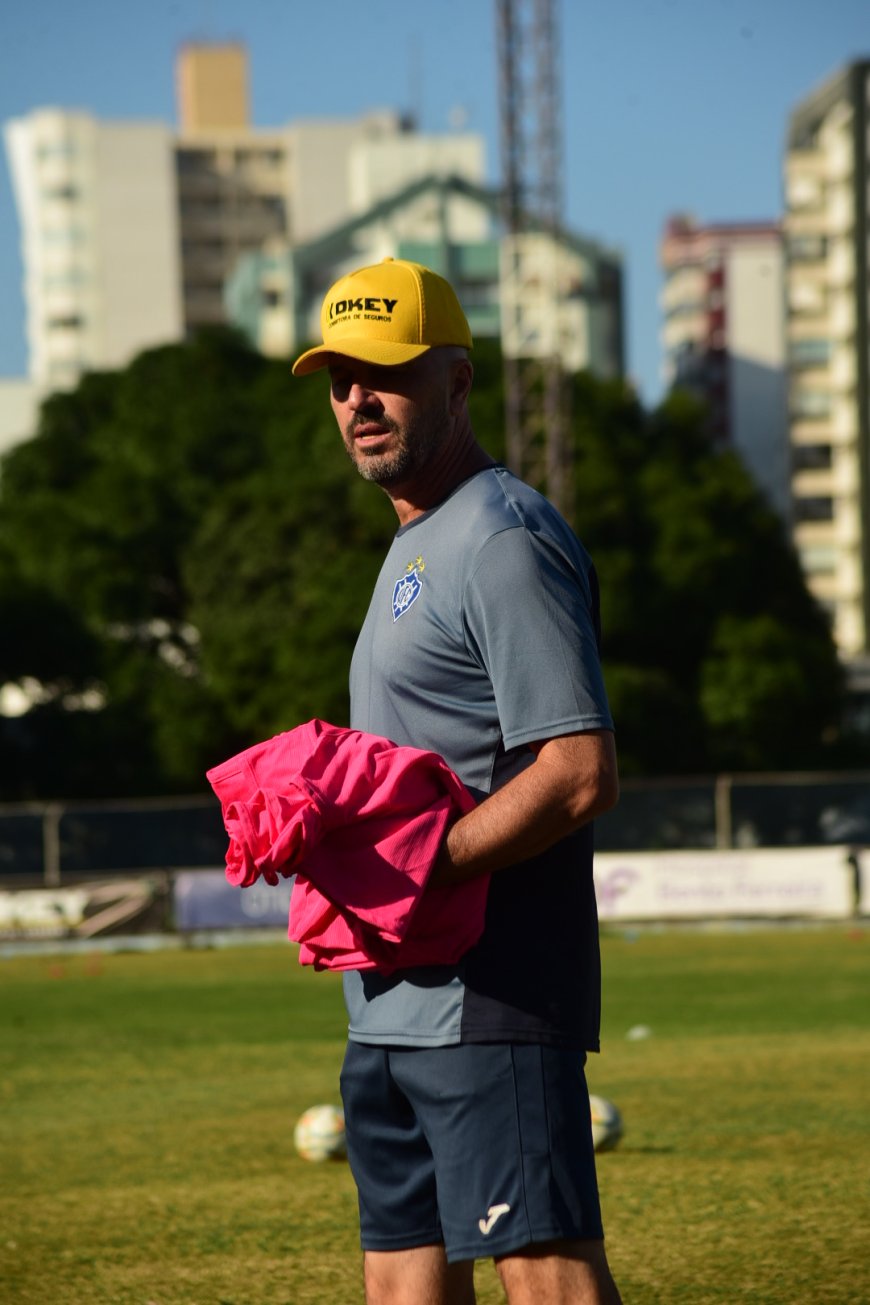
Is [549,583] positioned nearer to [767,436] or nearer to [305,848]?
[305,848]

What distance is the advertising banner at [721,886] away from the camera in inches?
1020

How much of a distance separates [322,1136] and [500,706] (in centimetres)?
558

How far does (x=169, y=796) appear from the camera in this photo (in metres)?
45.9

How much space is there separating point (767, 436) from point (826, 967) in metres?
86.7

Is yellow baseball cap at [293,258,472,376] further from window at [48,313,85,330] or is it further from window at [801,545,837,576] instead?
window at [48,313,85,330]

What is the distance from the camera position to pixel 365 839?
3.37m

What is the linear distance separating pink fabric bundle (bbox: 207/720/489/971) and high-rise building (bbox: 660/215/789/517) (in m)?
96.3

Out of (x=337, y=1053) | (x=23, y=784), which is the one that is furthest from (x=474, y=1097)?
(x=23, y=784)

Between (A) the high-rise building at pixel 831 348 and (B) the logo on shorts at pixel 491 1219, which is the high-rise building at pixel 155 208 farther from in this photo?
(B) the logo on shorts at pixel 491 1219

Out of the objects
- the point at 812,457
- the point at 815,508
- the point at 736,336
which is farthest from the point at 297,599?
the point at 736,336

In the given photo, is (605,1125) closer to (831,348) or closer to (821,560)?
(831,348)

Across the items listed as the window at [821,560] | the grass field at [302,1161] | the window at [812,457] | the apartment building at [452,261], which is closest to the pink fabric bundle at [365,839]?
the grass field at [302,1161]

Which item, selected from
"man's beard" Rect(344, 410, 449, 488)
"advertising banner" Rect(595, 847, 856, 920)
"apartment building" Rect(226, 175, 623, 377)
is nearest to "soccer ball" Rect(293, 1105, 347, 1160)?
"man's beard" Rect(344, 410, 449, 488)

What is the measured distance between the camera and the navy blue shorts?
328cm
